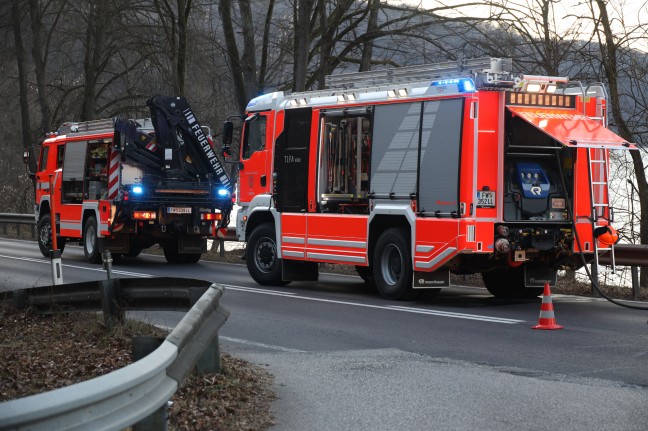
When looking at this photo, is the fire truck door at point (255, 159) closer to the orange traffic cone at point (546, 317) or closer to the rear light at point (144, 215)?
the rear light at point (144, 215)

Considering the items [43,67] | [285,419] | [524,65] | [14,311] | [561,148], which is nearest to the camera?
[285,419]

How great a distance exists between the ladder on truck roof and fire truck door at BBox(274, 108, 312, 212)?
798 mm

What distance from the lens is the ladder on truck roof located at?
1351 centimetres

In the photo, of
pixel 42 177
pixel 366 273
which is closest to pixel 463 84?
pixel 366 273

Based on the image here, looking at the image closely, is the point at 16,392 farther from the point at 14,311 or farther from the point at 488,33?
the point at 488,33

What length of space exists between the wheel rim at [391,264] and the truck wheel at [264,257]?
9.14 ft

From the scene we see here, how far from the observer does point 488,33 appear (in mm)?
20969

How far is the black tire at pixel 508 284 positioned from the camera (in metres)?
15.5

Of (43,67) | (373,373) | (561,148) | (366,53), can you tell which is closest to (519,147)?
(561,148)

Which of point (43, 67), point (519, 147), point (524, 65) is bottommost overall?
point (519, 147)

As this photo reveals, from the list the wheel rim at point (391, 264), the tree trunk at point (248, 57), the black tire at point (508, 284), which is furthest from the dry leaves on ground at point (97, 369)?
the tree trunk at point (248, 57)

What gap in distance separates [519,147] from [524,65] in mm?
6686

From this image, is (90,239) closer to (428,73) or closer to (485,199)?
(428,73)

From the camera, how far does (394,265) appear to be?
14945mm
